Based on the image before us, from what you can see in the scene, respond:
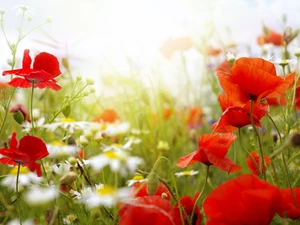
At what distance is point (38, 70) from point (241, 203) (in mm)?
396

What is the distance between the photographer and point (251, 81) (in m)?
0.68

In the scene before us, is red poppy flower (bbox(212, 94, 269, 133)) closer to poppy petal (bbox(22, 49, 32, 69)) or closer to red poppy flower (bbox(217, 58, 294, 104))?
red poppy flower (bbox(217, 58, 294, 104))

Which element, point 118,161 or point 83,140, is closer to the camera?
point 118,161

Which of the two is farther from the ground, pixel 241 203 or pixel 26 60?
pixel 26 60

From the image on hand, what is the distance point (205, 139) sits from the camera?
0.69 meters

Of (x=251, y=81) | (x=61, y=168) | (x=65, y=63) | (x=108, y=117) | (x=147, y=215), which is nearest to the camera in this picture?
(x=147, y=215)

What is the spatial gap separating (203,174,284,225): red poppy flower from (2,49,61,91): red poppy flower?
1.13ft

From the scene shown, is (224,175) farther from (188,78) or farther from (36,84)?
(36,84)

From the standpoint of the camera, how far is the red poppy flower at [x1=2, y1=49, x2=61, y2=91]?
0.78m

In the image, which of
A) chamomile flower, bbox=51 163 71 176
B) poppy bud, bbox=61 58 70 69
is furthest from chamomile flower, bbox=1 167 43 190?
poppy bud, bbox=61 58 70 69

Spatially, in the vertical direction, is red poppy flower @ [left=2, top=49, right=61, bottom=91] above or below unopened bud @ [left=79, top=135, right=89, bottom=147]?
above

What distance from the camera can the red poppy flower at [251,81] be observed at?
0.67m

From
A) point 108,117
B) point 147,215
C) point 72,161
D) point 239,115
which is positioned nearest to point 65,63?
point 108,117

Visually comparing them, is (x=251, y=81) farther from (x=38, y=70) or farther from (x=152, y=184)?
(x=38, y=70)
